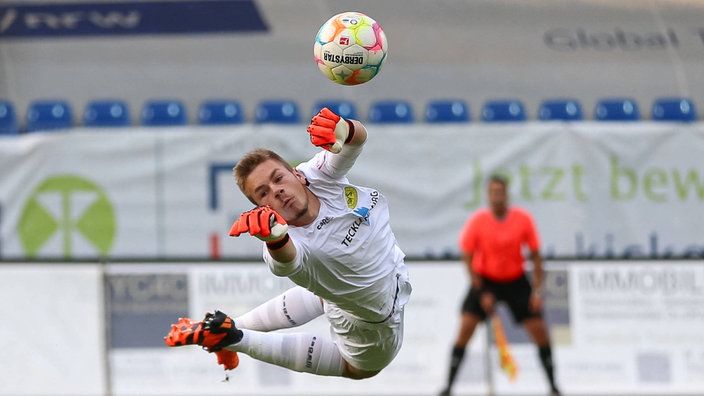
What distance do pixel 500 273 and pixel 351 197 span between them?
4.87 metres

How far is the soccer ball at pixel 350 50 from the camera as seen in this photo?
20.6 feet

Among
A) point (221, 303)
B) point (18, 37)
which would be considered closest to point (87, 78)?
point (18, 37)

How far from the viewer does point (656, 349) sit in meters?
11.2

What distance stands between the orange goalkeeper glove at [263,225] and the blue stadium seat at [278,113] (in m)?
8.07

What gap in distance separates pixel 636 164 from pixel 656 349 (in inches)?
104

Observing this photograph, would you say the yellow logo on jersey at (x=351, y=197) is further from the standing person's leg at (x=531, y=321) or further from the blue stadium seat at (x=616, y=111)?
the blue stadium seat at (x=616, y=111)

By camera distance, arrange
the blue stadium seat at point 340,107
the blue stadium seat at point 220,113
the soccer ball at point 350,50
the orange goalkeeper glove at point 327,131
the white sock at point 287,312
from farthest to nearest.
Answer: the blue stadium seat at point 220,113
the blue stadium seat at point 340,107
the white sock at point 287,312
the soccer ball at point 350,50
the orange goalkeeper glove at point 327,131

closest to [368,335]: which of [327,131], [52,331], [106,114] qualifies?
[327,131]

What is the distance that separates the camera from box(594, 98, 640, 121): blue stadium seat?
552 inches

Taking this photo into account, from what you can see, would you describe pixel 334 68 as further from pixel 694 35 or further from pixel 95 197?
pixel 694 35

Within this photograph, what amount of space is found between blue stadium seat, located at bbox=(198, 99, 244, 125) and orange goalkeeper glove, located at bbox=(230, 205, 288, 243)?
8.14 metres

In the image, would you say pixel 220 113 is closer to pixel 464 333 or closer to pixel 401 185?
pixel 401 185

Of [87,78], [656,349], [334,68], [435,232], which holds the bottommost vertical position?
[656,349]

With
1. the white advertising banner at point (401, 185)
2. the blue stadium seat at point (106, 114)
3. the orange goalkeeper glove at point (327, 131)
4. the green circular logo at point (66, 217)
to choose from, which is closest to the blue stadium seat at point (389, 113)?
the white advertising banner at point (401, 185)
